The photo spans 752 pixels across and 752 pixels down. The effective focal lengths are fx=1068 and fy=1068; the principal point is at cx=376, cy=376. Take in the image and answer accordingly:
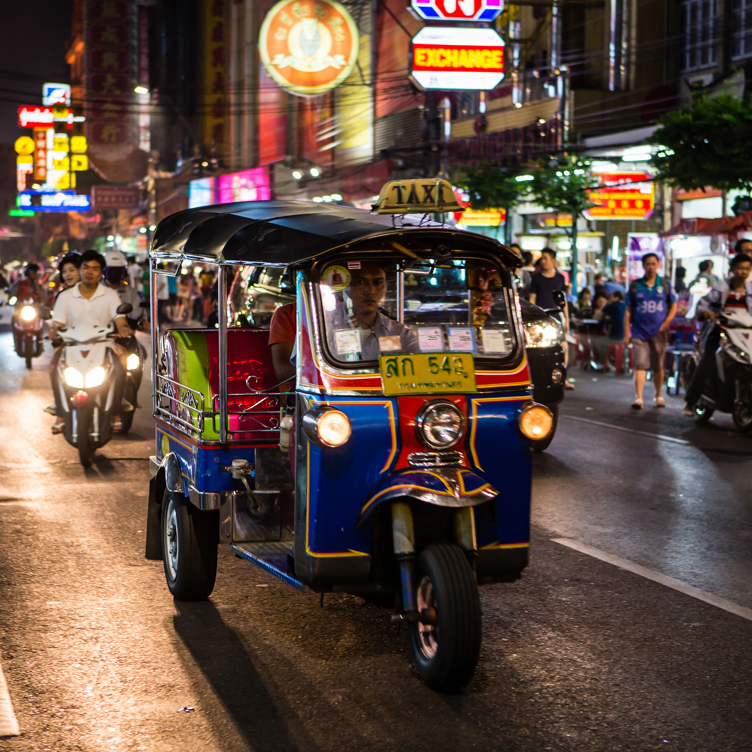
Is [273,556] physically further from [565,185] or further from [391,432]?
[565,185]

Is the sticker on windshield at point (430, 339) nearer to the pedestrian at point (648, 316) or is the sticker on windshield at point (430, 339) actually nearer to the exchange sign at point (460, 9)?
the pedestrian at point (648, 316)

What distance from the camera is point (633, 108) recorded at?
3034 cm

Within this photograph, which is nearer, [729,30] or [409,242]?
[409,242]

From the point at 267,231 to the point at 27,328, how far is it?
14387 mm

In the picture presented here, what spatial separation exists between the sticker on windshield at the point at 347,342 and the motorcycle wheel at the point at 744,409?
780cm

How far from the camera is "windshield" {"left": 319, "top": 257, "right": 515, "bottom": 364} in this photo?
4.65m

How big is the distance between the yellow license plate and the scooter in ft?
24.9

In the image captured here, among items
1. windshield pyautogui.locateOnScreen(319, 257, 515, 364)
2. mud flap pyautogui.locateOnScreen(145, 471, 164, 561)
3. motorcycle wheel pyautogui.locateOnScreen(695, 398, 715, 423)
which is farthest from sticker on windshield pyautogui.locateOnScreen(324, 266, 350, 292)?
motorcycle wheel pyautogui.locateOnScreen(695, 398, 715, 423)

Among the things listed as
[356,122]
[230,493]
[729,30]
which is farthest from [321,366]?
[356,122]

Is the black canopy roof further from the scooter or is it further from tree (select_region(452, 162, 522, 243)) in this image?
tree (select_region(452, 162, 522, 243))

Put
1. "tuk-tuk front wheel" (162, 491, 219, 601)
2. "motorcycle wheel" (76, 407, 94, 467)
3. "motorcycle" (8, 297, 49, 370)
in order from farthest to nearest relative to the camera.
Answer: "motorcycle" (8, 297, 49, 370)
"motorcycle wheel" (76, 407, 94, 467)
"tuk-tuk front wheel" (162, 491, 219, 601)

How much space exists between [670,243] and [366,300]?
1939 cm

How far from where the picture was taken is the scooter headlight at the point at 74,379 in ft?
31.7

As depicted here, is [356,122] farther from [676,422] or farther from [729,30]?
[676,422]
